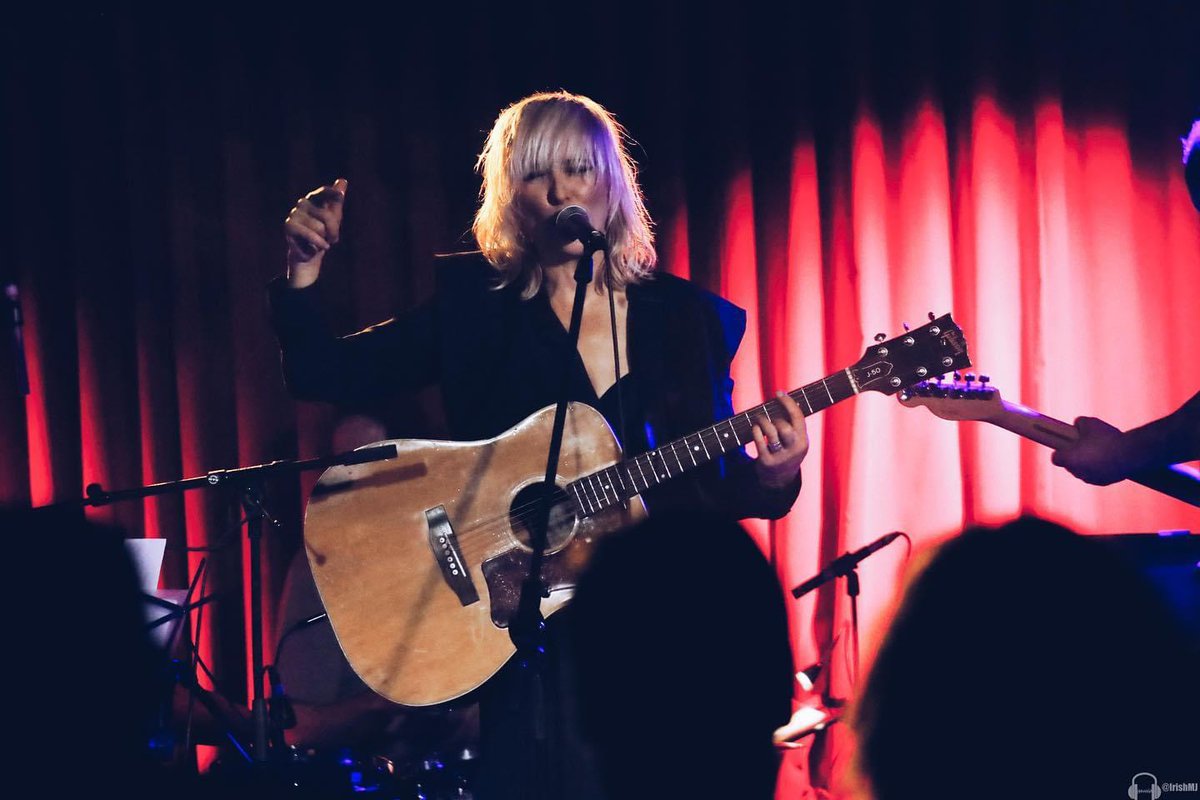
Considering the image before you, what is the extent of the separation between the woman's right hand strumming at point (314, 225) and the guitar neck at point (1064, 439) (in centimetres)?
190

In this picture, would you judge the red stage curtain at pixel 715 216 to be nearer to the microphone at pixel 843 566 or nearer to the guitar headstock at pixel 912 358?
the microphone at pixel 843 566

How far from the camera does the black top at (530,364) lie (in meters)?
2.24

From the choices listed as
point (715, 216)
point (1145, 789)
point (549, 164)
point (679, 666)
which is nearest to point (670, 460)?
point (549, 164)

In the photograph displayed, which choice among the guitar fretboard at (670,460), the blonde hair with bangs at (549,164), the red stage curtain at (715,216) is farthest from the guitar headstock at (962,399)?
the blonde hair with bangs at (549,164)

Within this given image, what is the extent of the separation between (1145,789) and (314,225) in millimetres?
1766

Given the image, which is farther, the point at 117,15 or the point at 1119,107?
the point at 117,15

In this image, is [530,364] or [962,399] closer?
[530,364]

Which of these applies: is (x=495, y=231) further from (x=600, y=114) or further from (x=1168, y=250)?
(x=1168, y=250)

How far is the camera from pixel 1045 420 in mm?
2783

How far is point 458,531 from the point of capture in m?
2.22

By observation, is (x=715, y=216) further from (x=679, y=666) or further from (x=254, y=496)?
(x=679, y=666)

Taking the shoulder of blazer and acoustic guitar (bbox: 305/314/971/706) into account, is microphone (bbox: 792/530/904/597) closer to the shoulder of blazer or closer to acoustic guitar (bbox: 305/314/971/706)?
acoustic guitar (bbox: 305/314/971/706)

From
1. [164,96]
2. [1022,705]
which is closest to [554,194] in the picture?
[1022,705]

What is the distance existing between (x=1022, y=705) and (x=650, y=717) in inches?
13.7
